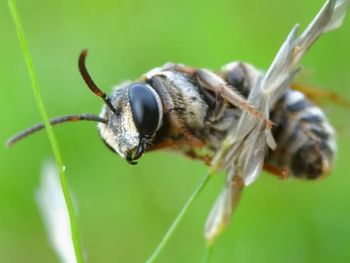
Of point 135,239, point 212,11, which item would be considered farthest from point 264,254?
point 212,11

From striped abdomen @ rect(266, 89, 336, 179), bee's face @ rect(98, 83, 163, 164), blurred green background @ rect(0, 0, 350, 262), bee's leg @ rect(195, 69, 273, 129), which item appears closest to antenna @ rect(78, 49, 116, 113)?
bee's face @ rect(98, 83, 163, 164)

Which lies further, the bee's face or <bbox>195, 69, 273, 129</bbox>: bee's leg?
<bbox>195, 69, 273, 129</bbox>: bee's leg

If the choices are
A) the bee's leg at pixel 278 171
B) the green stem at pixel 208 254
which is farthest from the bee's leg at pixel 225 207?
the bee's leg at pixel 278 171

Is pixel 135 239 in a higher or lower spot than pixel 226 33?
lower

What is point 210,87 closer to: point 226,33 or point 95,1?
point 226,33

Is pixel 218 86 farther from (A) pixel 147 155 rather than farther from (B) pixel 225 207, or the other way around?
(A) pixel 147 155

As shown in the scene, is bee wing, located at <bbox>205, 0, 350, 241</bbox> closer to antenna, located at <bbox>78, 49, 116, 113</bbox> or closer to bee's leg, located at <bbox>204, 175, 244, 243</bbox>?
bee's leg, located at <bbox>204, 175, 244, 243</bbox>

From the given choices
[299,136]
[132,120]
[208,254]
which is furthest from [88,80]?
[299,136]
